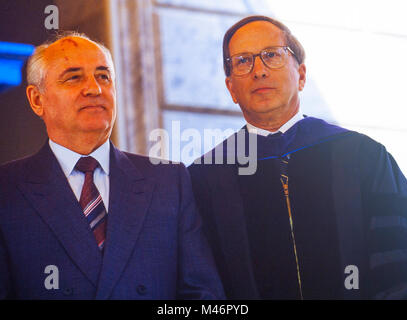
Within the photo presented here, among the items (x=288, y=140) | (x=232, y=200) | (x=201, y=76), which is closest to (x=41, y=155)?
(x=232, y=200)

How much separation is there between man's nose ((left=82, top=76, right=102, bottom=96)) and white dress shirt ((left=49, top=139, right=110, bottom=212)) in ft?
0.71

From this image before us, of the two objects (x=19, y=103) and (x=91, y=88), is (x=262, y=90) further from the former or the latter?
(x=19, y=103)

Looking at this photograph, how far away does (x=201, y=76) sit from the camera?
427 centimetres

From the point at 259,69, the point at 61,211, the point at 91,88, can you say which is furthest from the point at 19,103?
the point at 259,69

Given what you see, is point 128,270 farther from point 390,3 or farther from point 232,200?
point 390,3

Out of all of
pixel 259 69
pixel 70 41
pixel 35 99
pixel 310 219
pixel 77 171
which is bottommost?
pixel 310 219

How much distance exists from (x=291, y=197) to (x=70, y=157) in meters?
0.92

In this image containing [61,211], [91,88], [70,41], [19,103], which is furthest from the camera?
[19,103]

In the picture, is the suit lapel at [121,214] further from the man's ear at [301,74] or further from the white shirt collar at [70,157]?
the man's ear at [301,74]

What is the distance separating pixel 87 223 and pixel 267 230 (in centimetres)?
75

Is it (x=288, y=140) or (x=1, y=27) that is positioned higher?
(x=1, y=27)

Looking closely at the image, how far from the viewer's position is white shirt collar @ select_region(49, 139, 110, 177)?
262 centimetres

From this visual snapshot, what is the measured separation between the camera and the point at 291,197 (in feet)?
9.20

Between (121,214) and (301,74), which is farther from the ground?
(301,74)
